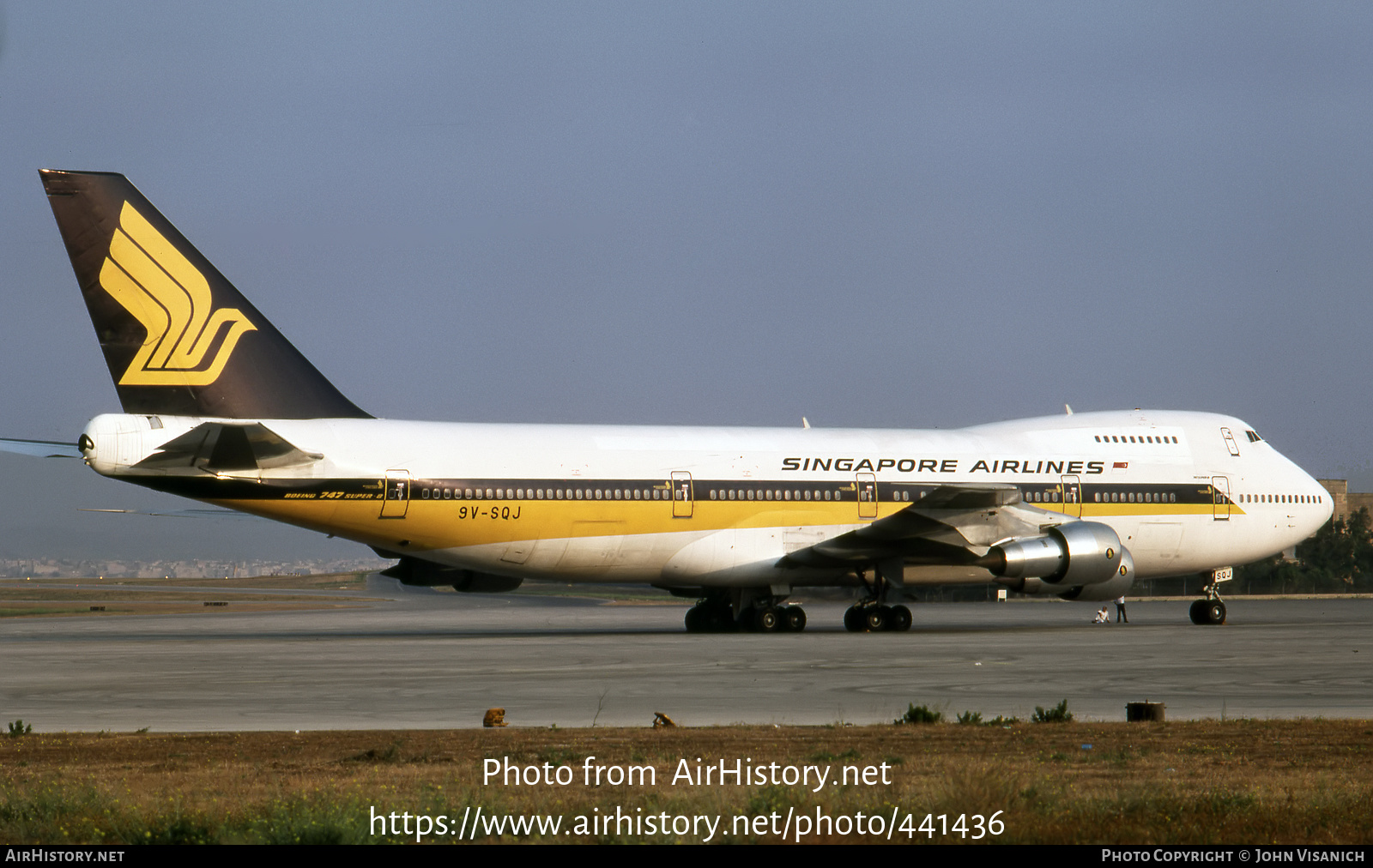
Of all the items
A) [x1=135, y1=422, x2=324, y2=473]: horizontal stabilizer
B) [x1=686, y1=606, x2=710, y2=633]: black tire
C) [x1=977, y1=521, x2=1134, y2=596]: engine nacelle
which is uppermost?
[x1=135, y1=422, x2=324, y2=473]: horizontal stabilizer

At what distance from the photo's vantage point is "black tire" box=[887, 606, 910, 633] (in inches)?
1196

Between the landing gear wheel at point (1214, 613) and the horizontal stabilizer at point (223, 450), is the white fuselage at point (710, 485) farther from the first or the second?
the landing gear wheel at point (1214, 613)

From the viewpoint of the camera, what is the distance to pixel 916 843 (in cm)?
727

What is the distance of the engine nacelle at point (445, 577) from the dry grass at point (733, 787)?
54.7ft

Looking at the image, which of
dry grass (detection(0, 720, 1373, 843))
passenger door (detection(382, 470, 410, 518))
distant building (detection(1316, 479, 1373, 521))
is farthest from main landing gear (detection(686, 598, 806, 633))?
distant building (detection(1316, 479, 1373, 521))

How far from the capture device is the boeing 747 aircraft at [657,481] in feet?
81.0

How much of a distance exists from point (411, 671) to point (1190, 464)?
21.2 m

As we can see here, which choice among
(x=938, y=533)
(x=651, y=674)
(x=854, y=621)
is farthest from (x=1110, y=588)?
(x=651, y=674)

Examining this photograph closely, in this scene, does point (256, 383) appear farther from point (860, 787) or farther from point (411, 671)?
point (860, 787)

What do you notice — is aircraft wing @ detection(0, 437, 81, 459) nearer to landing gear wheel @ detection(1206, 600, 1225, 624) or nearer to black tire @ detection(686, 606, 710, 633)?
black tire @ detection(686, 606, 710, 633)

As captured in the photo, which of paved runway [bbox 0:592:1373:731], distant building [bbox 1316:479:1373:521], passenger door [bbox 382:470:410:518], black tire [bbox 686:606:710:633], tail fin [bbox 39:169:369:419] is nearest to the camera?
paved runway [bbox 0:592:1373:731]

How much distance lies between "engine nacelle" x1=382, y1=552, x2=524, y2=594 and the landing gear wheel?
51.3ft

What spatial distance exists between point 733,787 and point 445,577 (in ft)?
68.7

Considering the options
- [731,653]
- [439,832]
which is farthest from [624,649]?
[439,832]
